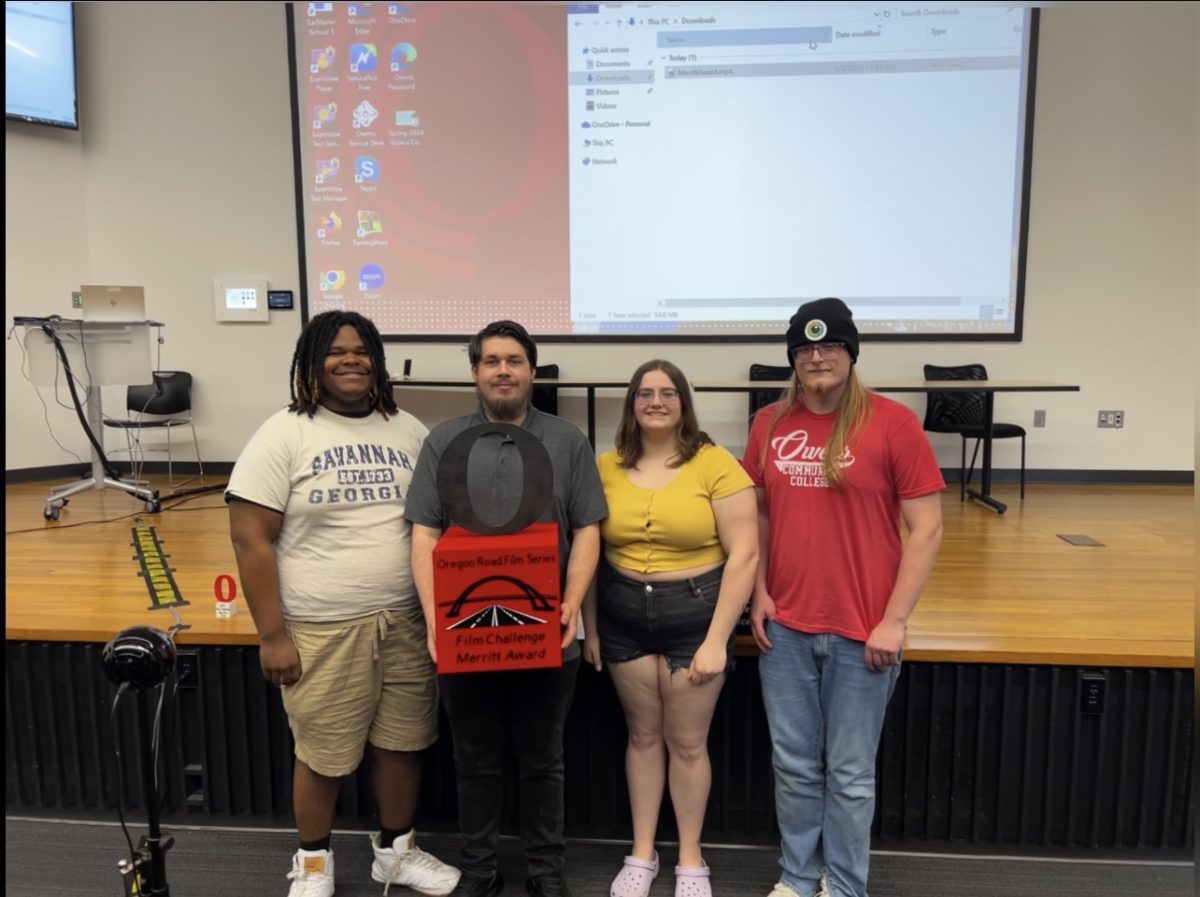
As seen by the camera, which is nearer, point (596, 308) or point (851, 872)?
point (851, 872)

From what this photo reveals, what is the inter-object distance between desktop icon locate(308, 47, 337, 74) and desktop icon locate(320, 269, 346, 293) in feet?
4.29

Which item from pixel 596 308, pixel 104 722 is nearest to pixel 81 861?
pixel 104 722

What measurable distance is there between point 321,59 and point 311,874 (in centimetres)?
493

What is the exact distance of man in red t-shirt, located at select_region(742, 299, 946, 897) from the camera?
1.54 m

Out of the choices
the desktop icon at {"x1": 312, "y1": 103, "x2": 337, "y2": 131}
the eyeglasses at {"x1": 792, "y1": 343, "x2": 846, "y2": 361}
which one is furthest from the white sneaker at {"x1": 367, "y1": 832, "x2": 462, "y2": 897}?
the desktop icon at {"x1": 312, "y1": 103, "x2": 337, "y2": 131}

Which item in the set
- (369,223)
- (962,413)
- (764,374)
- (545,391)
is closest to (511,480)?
(545,391)

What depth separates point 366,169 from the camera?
5031 mm

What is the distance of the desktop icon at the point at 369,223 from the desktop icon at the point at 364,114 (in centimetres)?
56

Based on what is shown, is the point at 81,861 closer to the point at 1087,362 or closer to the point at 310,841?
the point at 310,841

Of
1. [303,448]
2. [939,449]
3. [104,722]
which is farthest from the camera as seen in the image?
[939,449]

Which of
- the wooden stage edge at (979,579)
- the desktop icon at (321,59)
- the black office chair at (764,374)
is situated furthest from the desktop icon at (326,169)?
the black office chair at (764,374)

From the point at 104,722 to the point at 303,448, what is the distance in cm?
131

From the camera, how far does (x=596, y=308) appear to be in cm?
508

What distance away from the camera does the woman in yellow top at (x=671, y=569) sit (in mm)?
1610
